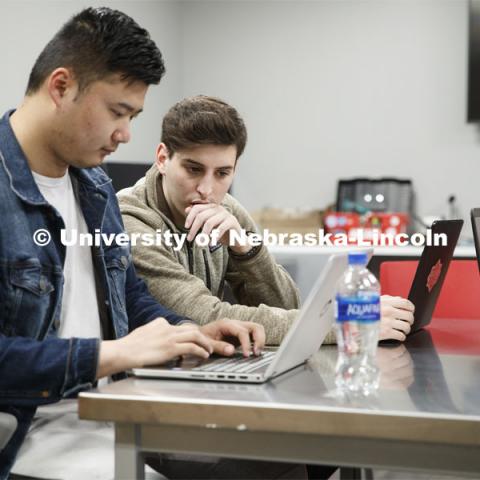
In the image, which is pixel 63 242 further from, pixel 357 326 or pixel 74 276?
pixel 357 326

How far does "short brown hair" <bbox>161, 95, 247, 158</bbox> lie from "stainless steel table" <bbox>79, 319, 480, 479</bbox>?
2.75 ft

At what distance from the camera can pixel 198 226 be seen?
168cm

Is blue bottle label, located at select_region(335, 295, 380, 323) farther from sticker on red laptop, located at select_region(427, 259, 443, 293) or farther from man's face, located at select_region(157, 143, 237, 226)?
man's face, located at select_region(157, 143, 237, 226)

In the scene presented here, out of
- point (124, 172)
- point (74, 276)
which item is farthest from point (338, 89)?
point (74, 276)

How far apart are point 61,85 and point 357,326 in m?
0.65

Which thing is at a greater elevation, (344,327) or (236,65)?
(236,65)

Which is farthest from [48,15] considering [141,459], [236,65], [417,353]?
[141,459]

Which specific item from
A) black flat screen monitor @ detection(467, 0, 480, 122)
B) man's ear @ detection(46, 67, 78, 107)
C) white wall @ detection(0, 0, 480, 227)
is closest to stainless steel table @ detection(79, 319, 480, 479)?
man's ear @ detection(46, 67, 78, 107)

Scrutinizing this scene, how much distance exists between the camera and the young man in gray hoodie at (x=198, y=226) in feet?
5.41

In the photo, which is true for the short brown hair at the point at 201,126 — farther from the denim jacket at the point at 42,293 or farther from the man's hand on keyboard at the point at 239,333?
the man's hand on keyboard at the point at 239,333

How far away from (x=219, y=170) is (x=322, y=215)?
3.15 metres

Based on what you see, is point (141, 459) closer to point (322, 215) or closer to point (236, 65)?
point (322, 215)

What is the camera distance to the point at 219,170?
1.84 meters

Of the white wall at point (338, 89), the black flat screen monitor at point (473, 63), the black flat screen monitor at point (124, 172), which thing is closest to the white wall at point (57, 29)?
the white wall at point (338, 89)
